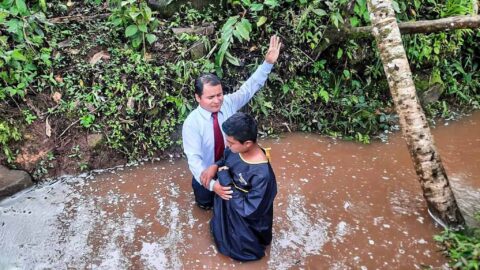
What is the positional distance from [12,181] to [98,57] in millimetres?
1816

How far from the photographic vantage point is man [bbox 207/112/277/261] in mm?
3209

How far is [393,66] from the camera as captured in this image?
3732mm

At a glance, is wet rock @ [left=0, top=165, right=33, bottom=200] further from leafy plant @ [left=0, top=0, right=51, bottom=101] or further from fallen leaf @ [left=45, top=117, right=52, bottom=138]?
leafy plant @ [left=0, top=0, right=51, bottom=101]

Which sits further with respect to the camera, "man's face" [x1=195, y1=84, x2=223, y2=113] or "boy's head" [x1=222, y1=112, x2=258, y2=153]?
"man's face" [x1=195, y1=84, x2=223, y2=113]

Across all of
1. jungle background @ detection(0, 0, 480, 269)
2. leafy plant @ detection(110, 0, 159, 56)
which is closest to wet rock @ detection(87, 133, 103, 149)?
jungle background @ detection(0, 0, 480, 269)

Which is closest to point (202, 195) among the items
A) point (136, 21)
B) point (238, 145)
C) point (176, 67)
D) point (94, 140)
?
point (238, 145)

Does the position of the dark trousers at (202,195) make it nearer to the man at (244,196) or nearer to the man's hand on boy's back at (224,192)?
the man at (244,196)

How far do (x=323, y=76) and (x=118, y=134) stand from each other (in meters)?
2.94

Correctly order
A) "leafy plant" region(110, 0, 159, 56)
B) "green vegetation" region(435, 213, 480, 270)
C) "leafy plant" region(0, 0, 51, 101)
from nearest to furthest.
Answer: "green vegetation" region(435, 213, 480, 270), "leafy plant" region(0, 0, 51, 101), "leafy plant" region(110, 0, 159, 56)

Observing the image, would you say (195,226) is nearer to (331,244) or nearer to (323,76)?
(331,244)

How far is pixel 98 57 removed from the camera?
5355mm

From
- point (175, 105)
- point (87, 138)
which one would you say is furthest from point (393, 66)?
point (87, 138)

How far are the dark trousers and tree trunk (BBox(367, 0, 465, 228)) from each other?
76.6 inches

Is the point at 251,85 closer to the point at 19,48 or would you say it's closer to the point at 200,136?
the point at 200,136
